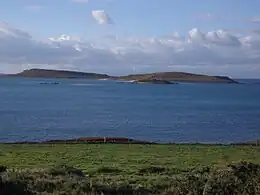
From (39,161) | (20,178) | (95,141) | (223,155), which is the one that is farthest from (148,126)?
(20,178)

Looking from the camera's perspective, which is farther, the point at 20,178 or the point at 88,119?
the point at 88,119

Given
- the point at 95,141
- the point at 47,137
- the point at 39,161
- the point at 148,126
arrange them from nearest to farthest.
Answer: the point at 39,161
the point at 95,141
the point at 47,137
the point at 148,126

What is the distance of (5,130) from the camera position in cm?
6338

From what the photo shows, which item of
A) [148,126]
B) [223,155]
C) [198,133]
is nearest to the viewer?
[223,155]

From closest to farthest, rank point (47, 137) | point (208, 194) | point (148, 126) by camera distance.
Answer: point (208, 194)
point (47, 137)
point (148, 126)

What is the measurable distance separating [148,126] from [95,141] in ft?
85.9

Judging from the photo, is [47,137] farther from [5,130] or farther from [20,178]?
[20,178]

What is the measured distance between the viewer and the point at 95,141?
45.7m

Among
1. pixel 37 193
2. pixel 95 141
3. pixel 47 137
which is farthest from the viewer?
pixel 47 137

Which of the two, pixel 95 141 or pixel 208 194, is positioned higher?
pixel 208 194

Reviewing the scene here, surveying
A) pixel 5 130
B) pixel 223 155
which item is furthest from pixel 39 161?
pixel 5 130

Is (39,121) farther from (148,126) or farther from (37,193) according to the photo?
(37,193)

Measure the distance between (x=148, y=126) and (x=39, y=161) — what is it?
146 ft

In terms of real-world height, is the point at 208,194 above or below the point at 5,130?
above
